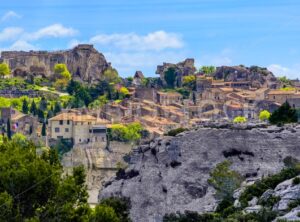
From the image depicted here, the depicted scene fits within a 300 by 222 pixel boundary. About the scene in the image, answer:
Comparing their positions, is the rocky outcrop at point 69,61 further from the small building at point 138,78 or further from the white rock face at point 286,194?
the white rock face at point 286,194

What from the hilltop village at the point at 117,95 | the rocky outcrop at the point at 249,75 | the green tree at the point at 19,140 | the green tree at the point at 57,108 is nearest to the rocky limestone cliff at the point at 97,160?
the green tree at the point at 19,140

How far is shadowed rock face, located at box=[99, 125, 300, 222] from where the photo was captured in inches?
1700

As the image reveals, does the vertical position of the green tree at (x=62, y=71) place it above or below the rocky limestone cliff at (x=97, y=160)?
above

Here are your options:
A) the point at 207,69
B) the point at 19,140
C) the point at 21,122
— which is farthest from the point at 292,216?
the point at 207,69

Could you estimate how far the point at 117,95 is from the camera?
124 meters

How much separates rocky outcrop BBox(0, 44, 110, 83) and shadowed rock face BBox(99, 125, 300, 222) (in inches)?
3662

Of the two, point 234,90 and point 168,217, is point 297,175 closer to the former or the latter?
point 168,217

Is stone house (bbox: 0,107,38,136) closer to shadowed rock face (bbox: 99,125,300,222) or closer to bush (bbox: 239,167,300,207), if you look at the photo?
shadowed rock face (bbox: 99,125,300,222)

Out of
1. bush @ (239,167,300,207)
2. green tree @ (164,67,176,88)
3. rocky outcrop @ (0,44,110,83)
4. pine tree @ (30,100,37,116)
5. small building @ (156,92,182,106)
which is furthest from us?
rocky outcrop @ (0,44,110,83)

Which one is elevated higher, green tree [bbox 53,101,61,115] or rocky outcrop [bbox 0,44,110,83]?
rocky outcrop [bbox 0,44,110,83]

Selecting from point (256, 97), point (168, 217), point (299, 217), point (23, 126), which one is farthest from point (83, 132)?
point (299, 217)

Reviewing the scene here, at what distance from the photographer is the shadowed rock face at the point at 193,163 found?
43.2 metres

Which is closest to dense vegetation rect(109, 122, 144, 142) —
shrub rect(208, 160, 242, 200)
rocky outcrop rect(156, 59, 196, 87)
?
rocky outcrop rect(156, 59, 196, 87)

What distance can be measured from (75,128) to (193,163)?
171 feet
